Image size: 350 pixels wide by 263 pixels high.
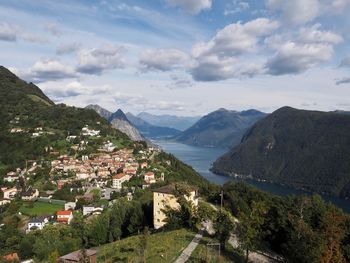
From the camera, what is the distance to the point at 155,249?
2703 centimetres

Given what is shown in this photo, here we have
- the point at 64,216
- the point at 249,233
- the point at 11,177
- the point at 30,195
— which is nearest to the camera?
the point at 249,233

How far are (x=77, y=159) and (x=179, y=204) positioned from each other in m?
57.3

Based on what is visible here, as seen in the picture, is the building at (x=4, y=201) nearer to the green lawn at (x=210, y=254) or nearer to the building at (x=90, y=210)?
the building at (x=90, y=210)

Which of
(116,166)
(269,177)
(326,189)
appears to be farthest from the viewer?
(269,177)

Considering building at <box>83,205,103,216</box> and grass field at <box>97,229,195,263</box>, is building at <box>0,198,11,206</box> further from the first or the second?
grass field at <box>97,229,195,263</box>

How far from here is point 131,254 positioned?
26.6 m

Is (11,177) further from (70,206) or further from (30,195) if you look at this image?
(70,206)

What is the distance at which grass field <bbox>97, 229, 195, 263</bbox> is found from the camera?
2553 centimetres

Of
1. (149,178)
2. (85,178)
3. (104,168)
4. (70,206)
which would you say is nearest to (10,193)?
(85,178)

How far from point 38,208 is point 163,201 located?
104 ft

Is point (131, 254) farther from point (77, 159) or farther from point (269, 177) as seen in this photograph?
point (269, 177)

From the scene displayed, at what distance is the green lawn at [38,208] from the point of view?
57844 mm

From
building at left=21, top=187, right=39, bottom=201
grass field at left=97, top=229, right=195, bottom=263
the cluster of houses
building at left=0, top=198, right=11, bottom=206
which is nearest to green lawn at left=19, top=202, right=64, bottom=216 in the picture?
building at left=21, top=187, right=39, bottom=201

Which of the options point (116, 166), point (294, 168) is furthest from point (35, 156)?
point (294, 168)
